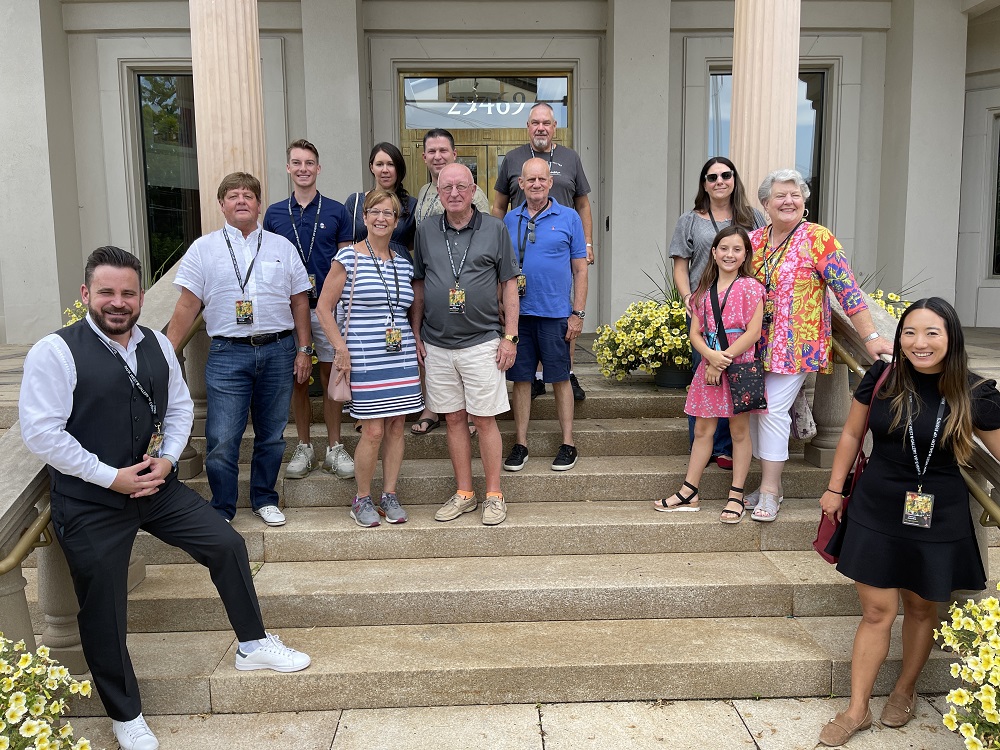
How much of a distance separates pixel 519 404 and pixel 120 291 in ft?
7.94

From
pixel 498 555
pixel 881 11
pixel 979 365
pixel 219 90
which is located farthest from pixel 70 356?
pixel 881 11

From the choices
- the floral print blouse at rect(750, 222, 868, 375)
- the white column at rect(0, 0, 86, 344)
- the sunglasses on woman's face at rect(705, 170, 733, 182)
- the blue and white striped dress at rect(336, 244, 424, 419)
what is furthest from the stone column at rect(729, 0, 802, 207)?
the white column at rect(0, 0, 86, 344)

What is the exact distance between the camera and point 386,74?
30.0ft

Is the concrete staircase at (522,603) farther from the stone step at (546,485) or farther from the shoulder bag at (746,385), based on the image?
the shoulder bag at (746,385)

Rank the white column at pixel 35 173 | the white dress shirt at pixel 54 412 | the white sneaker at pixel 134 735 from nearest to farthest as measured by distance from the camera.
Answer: the white dress shirt at pixel 54 412 < the white sneaker at pixel 134 735 < the white column at pixel 35 173

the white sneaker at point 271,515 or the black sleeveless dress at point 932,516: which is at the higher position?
the black sleeveless dress at point 932,516

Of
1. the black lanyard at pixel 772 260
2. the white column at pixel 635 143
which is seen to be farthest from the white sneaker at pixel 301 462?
the white column at pixel 635 143

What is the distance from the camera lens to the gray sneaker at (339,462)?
472 centimetres

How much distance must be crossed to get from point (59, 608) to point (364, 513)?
147 centimetres

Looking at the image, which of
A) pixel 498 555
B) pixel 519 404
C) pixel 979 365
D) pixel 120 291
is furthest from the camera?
pixel 979 365

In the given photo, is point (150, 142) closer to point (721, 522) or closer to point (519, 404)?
point (519, 404)

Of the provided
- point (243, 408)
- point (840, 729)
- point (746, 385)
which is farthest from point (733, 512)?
point (243, 408)

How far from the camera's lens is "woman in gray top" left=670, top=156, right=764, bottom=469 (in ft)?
15.1

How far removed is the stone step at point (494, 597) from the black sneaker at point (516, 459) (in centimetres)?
88
